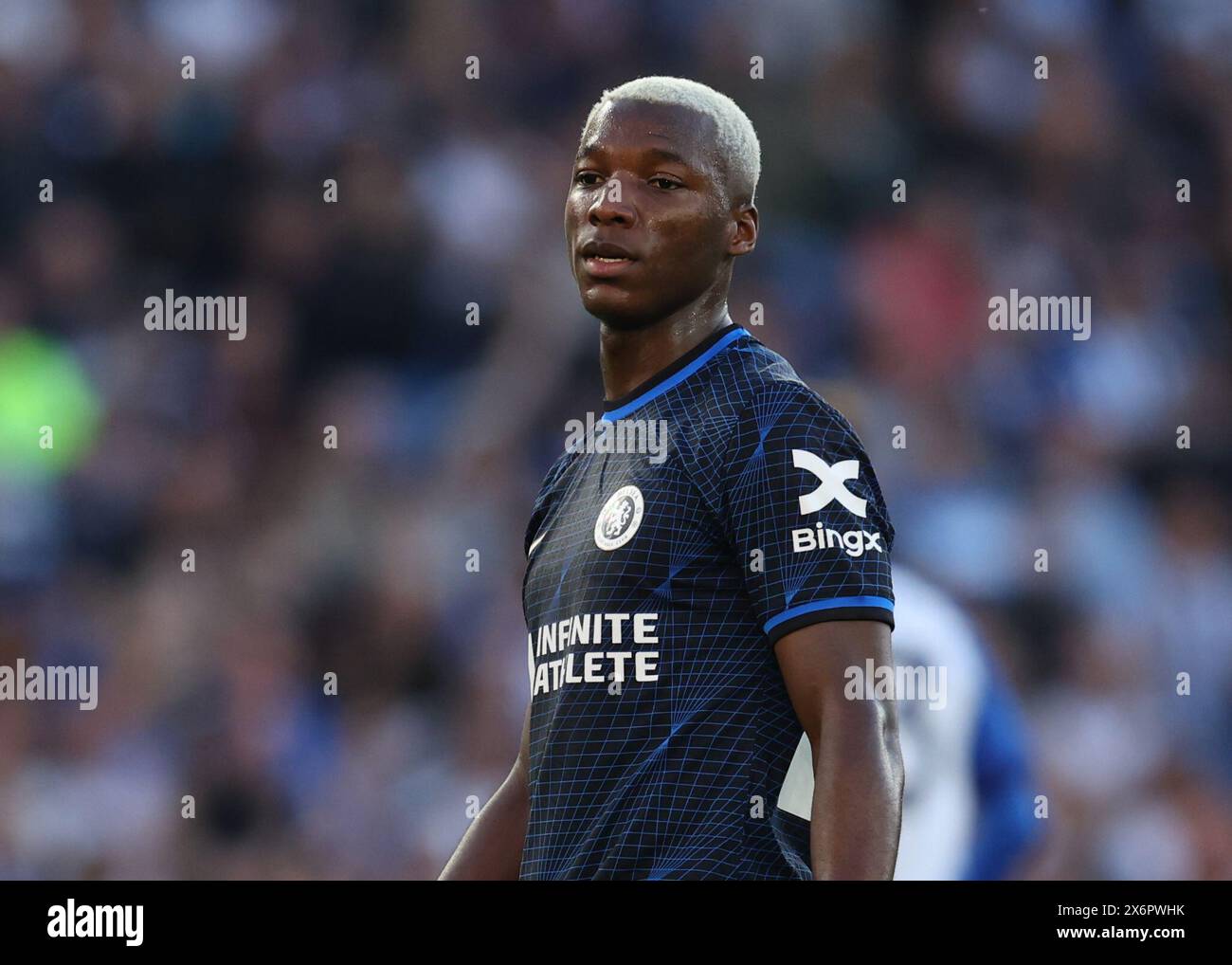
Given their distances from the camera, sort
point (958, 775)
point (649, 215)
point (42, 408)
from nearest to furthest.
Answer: point (649, 215), point (958, 775), point (42, 408)

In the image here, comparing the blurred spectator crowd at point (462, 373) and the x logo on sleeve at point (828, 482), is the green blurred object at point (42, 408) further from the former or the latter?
the x logo on sleeve at point (828, 482)

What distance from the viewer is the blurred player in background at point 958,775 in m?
4.62

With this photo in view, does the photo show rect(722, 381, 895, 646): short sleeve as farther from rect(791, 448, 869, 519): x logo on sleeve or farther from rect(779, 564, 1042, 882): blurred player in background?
rect(779, 564, 1042, 882): blurred player in background

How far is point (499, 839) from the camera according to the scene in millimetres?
3299

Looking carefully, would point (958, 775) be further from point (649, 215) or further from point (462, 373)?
point (462, 373)

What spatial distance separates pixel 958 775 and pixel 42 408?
14.3ft

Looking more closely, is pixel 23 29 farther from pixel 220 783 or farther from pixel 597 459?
pixel 597 459

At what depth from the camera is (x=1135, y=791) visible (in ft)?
22.8

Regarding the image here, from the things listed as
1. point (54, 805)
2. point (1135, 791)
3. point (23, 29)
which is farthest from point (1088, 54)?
point (54, 805)

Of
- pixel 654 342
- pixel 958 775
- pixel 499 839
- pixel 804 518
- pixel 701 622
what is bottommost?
pixel 499 839

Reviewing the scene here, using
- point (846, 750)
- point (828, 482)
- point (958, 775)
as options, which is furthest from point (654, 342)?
point (958, 775)

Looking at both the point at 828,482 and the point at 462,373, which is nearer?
the point at 828,482

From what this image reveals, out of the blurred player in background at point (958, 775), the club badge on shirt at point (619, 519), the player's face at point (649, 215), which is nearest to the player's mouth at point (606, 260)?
the player's face at point (649, 215)

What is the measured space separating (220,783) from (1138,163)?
4.95m
